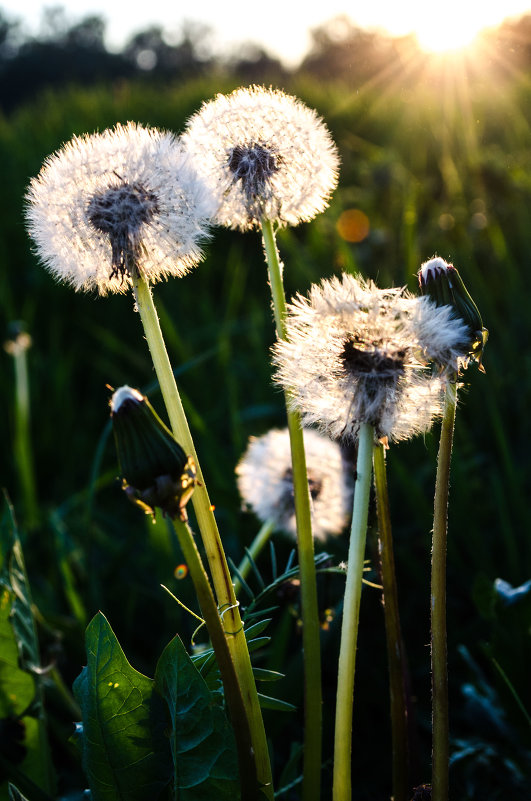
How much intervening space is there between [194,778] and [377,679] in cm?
71

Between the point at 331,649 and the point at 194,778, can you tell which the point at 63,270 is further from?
the point at 331,649

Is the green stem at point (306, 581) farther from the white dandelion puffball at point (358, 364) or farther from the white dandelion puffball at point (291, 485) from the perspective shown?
the white dandelion puffball at point (291, 485)

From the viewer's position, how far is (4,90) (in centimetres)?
2417

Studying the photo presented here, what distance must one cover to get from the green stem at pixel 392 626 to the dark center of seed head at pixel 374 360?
7 centimetres

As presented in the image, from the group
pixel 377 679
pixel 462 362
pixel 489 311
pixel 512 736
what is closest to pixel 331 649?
pixel 377 679

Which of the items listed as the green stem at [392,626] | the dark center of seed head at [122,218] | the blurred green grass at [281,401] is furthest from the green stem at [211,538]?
the blurred green grass at [281,401]

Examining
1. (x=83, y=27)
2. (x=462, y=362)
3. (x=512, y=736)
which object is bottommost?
(x=512, y=736)

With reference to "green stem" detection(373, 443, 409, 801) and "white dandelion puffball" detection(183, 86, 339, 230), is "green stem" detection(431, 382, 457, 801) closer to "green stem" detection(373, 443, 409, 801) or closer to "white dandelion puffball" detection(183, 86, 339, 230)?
"green stem" detection(373, 443, 409, 801)

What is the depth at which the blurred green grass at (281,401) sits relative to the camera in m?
1.42

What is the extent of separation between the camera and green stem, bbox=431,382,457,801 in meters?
0.64

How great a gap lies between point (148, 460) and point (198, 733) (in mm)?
273

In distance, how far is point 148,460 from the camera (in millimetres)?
545

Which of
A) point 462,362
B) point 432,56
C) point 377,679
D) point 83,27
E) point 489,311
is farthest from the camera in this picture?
point 83,27

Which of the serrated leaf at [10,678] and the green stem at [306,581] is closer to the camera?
the green stem at [306,581]
